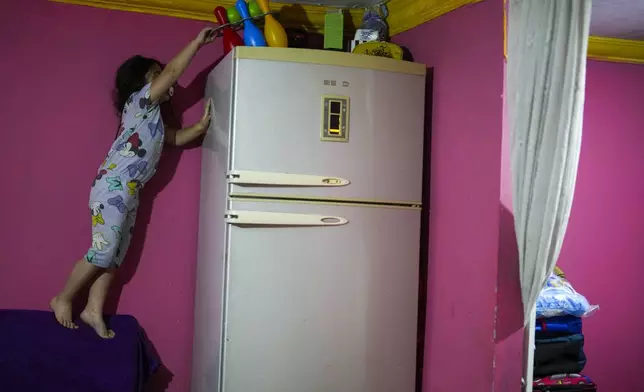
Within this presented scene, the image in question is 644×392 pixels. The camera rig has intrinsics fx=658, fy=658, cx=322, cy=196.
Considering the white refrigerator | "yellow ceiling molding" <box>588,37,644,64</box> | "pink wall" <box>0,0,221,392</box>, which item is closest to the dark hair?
"pink wall" <box>0,0,221,392</box>

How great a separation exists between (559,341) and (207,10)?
1970 mm

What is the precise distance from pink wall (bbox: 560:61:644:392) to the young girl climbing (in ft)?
6.06

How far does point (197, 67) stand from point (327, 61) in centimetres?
72

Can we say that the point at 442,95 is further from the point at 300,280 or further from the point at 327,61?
the point at 300,280

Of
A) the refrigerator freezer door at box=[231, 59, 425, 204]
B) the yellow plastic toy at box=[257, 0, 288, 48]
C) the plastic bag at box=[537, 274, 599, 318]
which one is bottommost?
the plastic bag at box=[537, 274, 599, 318]

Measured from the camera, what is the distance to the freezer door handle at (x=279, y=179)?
89.4 inches

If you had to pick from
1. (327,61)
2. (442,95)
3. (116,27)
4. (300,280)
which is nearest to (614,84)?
(442,95)

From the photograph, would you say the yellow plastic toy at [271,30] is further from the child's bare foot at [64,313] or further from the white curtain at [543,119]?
the child's bare foot at [64,313]

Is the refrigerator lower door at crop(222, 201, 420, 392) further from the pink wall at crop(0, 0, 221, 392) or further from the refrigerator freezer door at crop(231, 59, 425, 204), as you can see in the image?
the pink wall at crop(0, 0, 221, 392)

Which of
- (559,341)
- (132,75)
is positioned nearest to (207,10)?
(132,75)

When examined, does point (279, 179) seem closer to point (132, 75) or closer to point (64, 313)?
point (132, 75)

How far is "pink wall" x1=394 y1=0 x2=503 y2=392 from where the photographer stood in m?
2.17

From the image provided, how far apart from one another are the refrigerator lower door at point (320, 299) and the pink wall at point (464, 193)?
12 cm

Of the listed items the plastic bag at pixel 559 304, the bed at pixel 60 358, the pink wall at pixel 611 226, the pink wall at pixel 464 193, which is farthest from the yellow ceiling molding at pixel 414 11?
the bed at pixel 60 358
